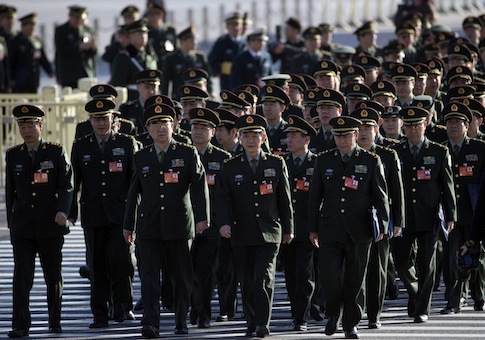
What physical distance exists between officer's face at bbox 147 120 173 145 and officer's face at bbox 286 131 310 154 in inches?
50.1

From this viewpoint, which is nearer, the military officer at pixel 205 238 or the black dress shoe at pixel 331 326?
the black dress shoe at pixel 331 326

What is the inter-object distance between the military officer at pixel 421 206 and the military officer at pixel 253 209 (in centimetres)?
139

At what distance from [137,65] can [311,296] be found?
27.6 ft

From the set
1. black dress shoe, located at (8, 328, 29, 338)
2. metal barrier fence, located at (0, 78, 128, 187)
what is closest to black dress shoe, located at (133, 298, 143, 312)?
black dress shoe, located at (8, 328, 29, 338)

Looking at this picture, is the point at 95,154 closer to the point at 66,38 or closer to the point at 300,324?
the point at 300,324

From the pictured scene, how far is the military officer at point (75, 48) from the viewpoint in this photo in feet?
88.4

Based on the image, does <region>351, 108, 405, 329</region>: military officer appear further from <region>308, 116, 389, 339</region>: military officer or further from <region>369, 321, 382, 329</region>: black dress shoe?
<region>308, 116, 389, 339</region>: military officer

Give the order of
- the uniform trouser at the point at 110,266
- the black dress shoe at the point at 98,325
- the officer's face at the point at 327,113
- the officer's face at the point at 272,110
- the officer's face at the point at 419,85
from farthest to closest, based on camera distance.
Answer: the officer's face at the point at 419,85
the officer's face at the point at 272,110
the officer's face at the point at 327,113
the uniform trouser at the point at 110,266
the black dress shoe at the point at 98,325

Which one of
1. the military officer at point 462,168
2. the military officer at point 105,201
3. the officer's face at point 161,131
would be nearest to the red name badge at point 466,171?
the military officer at point 462,168

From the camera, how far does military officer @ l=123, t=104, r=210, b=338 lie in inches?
575

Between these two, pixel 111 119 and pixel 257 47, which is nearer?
pixel 111 119

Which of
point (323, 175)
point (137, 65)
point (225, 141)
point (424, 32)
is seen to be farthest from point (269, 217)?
point (424, 32)

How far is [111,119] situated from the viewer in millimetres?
Answer: 15711

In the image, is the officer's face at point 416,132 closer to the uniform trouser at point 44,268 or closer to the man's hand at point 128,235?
the man's hand at point 128,235
